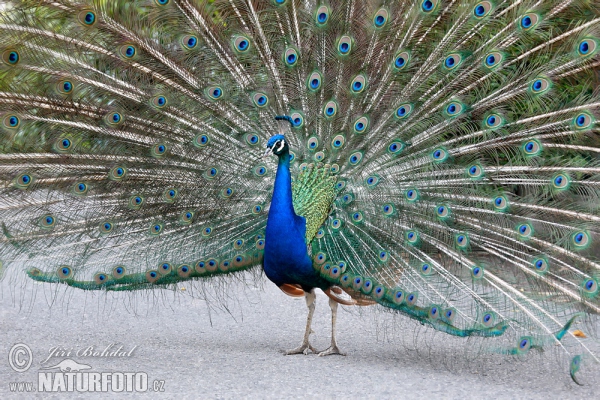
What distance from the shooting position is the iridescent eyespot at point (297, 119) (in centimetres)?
453

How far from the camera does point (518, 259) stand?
4.24 metres

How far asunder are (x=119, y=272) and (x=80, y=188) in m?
0.57

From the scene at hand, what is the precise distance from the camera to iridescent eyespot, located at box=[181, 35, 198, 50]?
4504 millimetres

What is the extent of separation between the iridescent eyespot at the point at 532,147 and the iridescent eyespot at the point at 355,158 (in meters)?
0.93

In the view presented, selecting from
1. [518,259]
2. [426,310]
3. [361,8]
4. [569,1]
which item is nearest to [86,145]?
[361,8]

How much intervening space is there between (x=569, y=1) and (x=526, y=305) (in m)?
1.71

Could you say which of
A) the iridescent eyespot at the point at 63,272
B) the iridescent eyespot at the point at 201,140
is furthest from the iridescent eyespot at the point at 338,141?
the iridescent eyespot at the point at 63,272

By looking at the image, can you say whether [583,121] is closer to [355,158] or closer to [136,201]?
[355,158]

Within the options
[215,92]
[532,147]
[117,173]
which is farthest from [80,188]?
[532,147]

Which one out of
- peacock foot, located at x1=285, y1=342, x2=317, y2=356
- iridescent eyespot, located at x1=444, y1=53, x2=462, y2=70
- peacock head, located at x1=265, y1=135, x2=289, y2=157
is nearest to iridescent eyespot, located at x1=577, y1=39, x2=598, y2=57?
iridescent eyespot, located at x1=444, y1=53, x2=462, y2=70

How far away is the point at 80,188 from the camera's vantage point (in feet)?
15.2

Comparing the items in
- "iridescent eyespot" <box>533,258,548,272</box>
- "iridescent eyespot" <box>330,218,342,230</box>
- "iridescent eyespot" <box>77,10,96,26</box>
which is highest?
"iridescent eyespot" <box>77,10,96,26</box>

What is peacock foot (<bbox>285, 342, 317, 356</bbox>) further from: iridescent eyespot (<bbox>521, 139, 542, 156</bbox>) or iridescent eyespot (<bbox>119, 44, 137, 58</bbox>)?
iridescent eyespot (<bbox>119, 44, 137, 58</bbox>)

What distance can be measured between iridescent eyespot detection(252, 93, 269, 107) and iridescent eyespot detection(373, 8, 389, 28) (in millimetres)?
778
